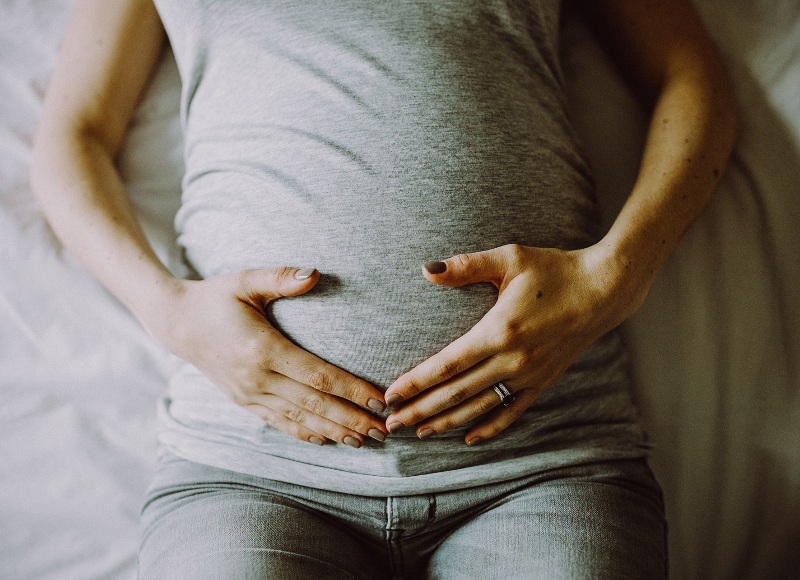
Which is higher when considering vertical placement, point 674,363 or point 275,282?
point 275,282

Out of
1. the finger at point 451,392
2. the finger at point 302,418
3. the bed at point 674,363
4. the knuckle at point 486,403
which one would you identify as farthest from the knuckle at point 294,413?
the bed at point 674,363

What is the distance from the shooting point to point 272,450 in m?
0.62

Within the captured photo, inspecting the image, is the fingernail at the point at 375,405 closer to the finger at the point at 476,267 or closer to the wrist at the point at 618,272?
the finger at the point at 476,267

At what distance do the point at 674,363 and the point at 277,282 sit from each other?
664mm

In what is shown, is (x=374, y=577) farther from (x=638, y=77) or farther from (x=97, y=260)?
(x=638, y=77)

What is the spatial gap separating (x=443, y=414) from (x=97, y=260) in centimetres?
52

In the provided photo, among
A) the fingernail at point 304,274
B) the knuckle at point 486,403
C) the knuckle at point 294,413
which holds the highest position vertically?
the fingernail at point 304,274

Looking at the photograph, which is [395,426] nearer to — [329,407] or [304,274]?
[329,407]

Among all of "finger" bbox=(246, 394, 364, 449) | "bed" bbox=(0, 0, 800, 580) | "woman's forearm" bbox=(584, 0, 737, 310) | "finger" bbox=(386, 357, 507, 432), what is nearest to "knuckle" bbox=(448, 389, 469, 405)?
"finger" bbox=(386, 357, 507, 432)

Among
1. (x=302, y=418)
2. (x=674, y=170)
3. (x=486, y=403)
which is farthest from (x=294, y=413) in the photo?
(x=674, y=170)

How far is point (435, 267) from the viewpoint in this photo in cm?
55

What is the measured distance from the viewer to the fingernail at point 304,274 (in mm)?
557

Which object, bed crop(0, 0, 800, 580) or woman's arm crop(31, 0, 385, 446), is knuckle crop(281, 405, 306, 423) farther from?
bed crop(0, 0, 800, 580)

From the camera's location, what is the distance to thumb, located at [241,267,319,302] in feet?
1.84
